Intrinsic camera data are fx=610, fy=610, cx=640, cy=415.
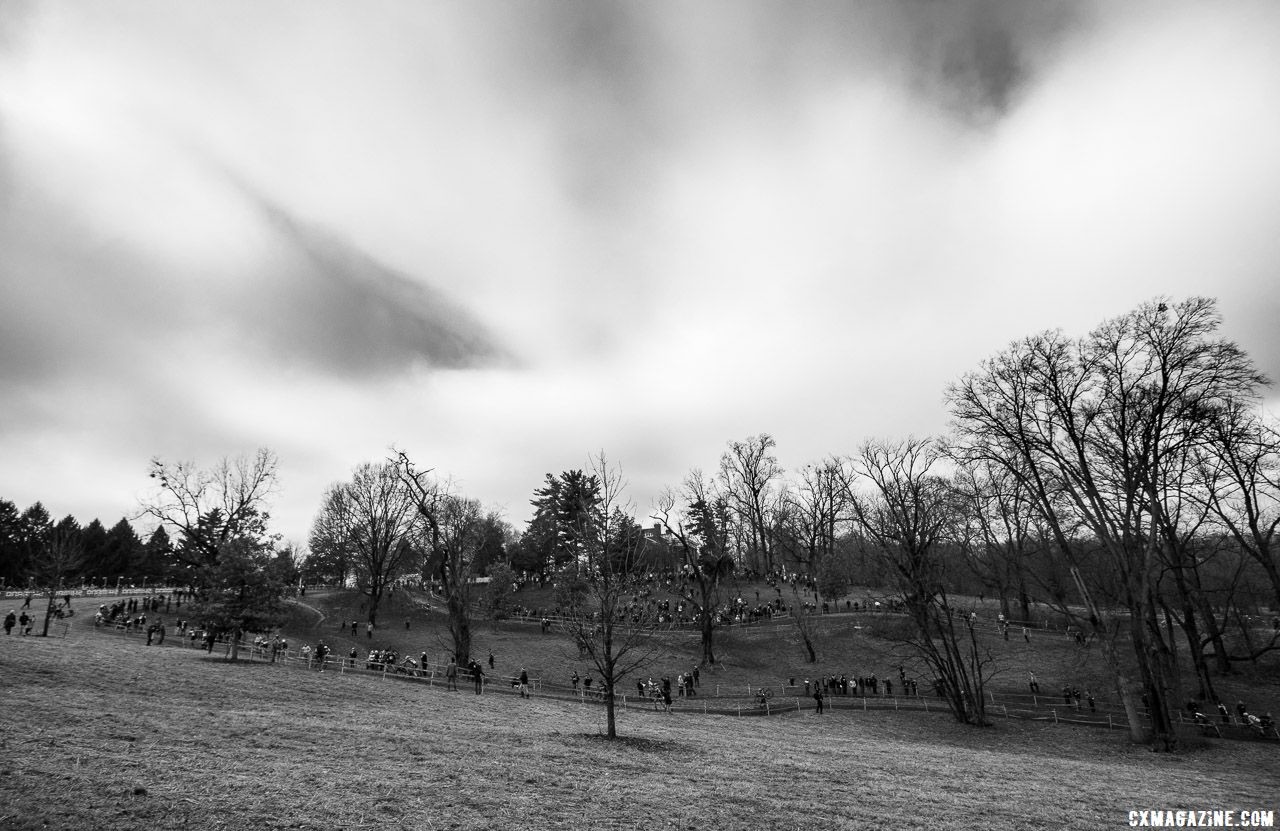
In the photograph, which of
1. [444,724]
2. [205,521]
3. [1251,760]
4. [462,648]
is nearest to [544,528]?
[205,521]

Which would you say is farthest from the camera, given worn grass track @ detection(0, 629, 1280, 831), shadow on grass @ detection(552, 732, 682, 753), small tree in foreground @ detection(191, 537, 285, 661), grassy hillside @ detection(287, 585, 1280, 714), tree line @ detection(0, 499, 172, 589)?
tree line @ detection(0, 499, 172, 589)

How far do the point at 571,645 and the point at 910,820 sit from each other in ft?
121

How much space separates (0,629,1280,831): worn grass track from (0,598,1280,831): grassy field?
6cm

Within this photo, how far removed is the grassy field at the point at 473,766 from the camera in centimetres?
860

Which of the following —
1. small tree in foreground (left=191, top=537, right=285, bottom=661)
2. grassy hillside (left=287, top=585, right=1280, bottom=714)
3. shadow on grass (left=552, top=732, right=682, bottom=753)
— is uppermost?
small tree in foreground (left=191, top=537, right=285, bottom=661)

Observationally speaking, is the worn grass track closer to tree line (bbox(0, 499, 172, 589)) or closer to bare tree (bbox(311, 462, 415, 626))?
bare tree (bbox(311, 462, 415, 626))

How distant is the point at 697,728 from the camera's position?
72.0 ft

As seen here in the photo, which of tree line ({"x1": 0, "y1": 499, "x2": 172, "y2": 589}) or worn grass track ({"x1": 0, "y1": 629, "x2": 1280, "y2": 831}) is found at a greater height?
tree line ({"x1": 0, "y1": 499, "x2": 172, "y2": 589})

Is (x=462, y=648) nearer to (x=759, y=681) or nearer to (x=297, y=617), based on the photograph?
(x=759, y=681)

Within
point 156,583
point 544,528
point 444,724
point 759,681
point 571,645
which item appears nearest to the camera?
point 444,724

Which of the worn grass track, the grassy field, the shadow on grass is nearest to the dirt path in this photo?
the grassy field

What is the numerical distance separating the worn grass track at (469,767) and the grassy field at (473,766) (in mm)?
57

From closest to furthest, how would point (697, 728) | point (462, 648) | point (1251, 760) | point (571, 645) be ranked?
1. point (1251, 760)
2. point (697, 728)
3. point (462, 648)
4. point (571, 645)

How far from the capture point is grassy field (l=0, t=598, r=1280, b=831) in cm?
860
